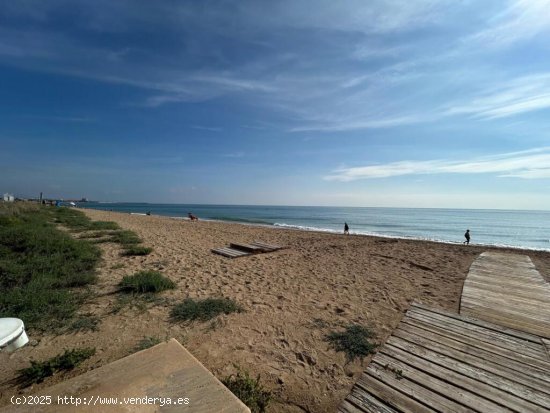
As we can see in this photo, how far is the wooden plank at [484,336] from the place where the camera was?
3.80m

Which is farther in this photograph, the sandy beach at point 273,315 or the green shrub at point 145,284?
the green shrub at point 145,284

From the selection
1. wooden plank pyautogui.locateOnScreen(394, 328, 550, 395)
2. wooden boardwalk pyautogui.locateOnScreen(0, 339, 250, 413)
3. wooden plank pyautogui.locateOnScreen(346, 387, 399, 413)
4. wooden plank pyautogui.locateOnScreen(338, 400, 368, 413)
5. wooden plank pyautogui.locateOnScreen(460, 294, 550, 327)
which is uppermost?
wooden boardwalk pyautogui.locateOnScreen(0, 339, 250, 413)

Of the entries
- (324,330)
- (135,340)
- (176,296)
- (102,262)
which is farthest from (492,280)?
(102,262)

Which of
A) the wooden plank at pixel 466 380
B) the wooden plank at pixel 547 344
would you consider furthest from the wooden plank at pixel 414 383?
the wooden plank at pixel 547 344

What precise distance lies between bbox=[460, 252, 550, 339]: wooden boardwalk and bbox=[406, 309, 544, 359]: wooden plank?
726 mm

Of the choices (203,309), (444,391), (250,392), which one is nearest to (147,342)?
(203,309)

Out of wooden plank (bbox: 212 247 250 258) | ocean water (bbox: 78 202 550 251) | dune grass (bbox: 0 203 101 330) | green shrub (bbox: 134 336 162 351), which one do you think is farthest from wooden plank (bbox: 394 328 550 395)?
ocean water (bbox: 78 202 550 251)

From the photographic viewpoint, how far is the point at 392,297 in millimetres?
6297

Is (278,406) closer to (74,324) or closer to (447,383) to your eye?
(447,383)

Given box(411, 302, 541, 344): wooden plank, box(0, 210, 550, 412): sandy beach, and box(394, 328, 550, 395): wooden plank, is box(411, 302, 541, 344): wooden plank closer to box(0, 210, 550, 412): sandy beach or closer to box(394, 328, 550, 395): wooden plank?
box(0, 210, 550, 412): sandy beach

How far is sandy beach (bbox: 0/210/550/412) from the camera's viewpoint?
3.34m

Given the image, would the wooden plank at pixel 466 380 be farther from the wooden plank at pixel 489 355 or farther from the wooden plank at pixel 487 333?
the wooden plank at pixel 487 333

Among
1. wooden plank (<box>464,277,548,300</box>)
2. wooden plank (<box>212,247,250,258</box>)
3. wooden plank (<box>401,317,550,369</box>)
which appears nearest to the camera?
wooden plank (<box>401,317,550,369</box>)

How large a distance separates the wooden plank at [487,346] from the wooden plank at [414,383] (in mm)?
1344
